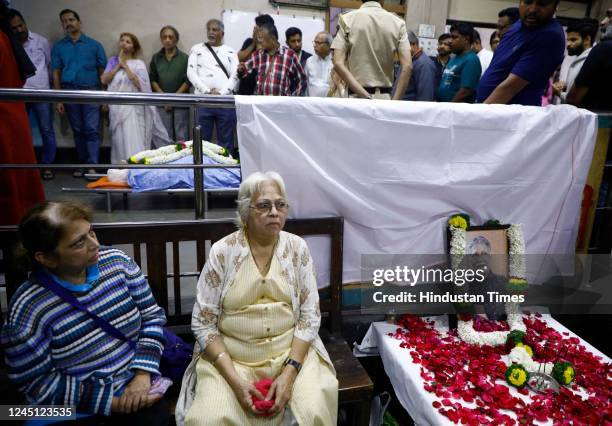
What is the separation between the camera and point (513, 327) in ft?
7.23

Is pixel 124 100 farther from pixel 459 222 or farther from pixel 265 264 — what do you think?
pixel 459 222

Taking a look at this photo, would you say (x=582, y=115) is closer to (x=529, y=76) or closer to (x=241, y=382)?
(x=529, y=76)

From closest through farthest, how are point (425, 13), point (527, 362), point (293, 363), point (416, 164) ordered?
point (293, 363) < point (527, 362) < point (416, 164) < point (425, 13)

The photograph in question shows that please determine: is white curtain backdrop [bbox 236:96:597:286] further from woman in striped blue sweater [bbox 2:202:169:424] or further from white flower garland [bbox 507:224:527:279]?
woman in striped blue sweater [bbox 2:202:169:424]

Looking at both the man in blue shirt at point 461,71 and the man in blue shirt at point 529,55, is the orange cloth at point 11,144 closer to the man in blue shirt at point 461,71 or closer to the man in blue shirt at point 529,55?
the man in blue shirt at point 529,55

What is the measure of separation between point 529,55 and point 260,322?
1.99 m

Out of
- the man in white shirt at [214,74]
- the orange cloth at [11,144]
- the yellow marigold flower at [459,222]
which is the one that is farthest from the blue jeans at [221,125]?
the yellow marigold flower at [459,222]

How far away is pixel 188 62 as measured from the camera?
546 cm

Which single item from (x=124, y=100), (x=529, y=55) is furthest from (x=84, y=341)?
(x=529, y=55)

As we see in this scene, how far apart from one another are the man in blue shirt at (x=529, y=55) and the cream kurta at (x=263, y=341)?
1.69 metres

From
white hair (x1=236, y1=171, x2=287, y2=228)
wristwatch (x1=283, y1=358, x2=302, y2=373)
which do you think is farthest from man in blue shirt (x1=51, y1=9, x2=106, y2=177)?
wristwatch (x1=283, y1=358, x2=302, y2=373)

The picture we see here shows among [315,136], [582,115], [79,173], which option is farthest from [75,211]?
[79,173]

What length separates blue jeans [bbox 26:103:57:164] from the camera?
5.30m

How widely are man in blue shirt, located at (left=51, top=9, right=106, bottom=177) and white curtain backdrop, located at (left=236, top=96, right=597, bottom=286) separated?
426 cm
